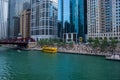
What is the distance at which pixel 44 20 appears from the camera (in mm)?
178125

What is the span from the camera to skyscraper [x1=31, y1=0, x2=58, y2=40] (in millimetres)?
176750

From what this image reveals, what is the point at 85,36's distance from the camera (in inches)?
5886

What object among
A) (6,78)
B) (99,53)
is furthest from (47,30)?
(6,78)

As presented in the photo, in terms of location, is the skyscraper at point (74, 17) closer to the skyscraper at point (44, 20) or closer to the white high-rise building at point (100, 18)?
the white high-rise building at point (100, 18)

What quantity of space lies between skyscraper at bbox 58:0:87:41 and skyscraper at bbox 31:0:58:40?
59.3 feet

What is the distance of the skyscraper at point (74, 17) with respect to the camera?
15188cm

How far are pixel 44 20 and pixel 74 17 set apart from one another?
3208 centimetres

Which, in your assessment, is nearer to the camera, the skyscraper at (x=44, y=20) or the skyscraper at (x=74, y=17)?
the skyscraper at (x=74, y=17)

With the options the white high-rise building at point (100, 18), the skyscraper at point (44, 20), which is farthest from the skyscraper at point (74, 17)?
the skyscraper at point (44, 20)

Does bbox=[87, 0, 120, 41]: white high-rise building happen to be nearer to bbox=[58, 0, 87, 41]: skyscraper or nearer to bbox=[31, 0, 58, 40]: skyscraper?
bbox=[58, 0, 87, 41]: skyscraper

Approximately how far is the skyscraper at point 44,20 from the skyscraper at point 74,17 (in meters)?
18.1

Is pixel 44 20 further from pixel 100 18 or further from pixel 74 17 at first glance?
pixel 100 18

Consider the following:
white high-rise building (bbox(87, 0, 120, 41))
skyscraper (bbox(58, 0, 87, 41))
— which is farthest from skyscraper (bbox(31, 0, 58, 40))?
white high-rise building (bbox(87, 0, 120, 41))

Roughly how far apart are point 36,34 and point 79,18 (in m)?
44.8
